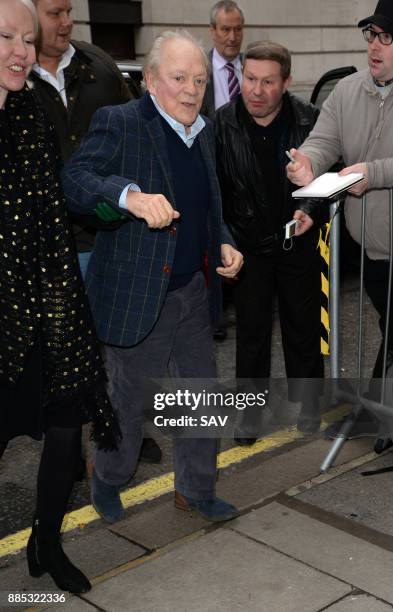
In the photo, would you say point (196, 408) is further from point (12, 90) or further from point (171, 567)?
point (12, 90)

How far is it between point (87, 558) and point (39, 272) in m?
1.27

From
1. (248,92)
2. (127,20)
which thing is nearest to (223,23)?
(248,92)

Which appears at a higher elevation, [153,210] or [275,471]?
[153,210]

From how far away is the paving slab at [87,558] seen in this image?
3.54 metres

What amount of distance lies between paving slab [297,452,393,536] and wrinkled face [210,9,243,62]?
4.29 meters

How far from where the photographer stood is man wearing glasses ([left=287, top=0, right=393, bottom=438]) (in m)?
4.14

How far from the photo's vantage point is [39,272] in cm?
320

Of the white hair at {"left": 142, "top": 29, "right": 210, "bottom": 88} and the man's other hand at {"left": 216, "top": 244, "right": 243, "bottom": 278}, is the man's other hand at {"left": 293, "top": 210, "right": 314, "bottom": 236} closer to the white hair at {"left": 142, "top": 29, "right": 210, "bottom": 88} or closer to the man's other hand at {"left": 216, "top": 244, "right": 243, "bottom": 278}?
the man's other hand at {"left": 216, "top": 244, "right": 243, "bottom": 278}

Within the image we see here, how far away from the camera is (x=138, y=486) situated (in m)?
4.46

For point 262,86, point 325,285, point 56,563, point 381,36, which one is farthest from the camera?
point 325,285

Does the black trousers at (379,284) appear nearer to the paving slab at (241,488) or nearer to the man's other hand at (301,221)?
the man's other hand at (301,221)

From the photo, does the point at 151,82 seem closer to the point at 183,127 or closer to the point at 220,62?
the point at 183,127

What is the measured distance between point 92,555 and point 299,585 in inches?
34.6

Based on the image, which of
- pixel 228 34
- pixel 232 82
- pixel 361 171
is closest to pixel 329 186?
pixel 361 171
